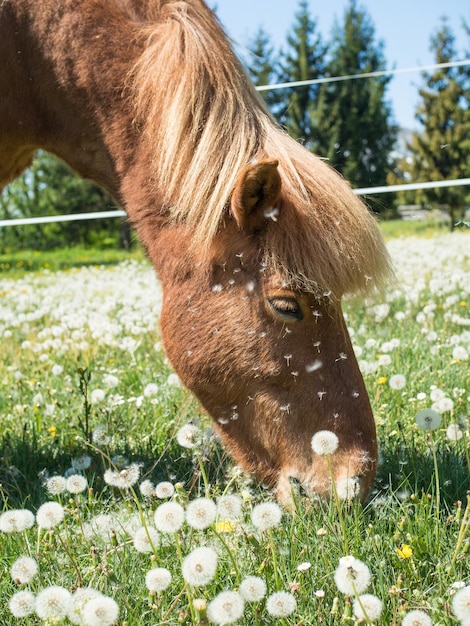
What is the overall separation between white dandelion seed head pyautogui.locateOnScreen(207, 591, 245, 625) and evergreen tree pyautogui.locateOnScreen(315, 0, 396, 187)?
2861 cm

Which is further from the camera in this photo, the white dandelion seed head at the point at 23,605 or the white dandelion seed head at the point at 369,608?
the white dandelion seed head at the point at 23,605

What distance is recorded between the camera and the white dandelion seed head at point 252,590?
1659 mm

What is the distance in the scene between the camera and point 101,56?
2975 millimetres

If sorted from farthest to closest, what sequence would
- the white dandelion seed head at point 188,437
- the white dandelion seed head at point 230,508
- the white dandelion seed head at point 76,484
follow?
1. the white dandelion seed head at point 188,437
2. the white dandelion seed head at point 76,484
3. the white dandelion seed head at point 230,508

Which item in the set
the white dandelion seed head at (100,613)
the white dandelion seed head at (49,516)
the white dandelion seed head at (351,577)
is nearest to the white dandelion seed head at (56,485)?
the white dandelion seed head at (49,516)

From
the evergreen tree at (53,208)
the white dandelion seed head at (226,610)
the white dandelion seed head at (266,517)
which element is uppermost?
the white dandelion seed head at (226,610)

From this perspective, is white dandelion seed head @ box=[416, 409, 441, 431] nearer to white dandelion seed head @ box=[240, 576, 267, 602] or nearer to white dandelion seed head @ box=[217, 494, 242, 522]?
white dandelion seed head @ box=[217, 494, 242, 522]

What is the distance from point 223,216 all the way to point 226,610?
1.56 m

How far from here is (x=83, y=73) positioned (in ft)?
9.83

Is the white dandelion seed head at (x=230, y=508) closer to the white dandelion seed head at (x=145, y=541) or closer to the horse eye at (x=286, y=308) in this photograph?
the white dandelion seed head at (x=145, y=541)

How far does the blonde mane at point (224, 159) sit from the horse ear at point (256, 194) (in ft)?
0.24

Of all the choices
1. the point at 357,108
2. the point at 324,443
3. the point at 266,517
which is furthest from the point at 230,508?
the point at 357,108

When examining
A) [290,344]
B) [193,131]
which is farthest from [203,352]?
[193,131]

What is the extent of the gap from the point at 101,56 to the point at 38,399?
2058 millimetres
